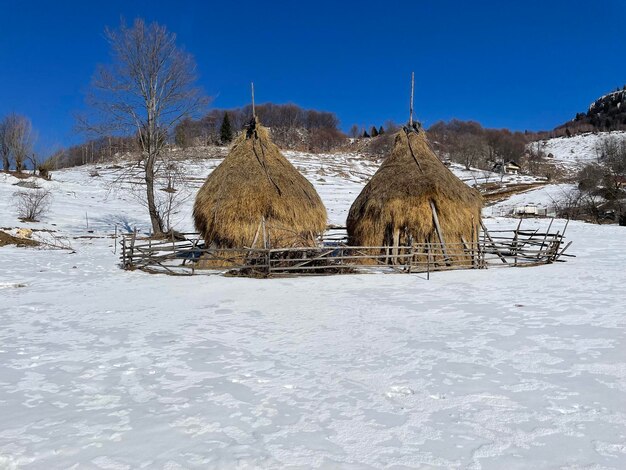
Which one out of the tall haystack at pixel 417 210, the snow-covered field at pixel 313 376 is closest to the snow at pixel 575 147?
the tall haystack at pixel 417 210

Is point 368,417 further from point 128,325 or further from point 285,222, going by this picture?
point 285,222

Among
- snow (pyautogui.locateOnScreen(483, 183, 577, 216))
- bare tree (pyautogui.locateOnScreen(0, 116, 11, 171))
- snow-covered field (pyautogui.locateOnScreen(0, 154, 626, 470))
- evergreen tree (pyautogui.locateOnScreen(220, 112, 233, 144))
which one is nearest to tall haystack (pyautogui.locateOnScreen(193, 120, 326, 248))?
snow-covered field (pyautogui.locateOnScreen(0, 154, 626, 470))

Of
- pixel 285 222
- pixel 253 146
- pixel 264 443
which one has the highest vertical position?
pixel 253 146

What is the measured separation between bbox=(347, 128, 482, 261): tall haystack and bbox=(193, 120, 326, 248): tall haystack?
170 cm

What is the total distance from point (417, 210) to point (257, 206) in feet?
16.4

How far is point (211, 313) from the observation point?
8125 millimetres

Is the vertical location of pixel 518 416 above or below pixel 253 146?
below

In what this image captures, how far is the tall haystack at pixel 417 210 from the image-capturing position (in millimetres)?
13406

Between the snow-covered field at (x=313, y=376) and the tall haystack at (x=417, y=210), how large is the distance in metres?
3.19

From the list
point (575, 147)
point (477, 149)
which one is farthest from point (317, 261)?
point (575, 147)

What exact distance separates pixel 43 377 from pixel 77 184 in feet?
138

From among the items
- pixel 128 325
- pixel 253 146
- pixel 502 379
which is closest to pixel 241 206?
pixel 253 146

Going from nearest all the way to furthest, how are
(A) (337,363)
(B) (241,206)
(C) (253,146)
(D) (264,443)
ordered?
(D) (264,443) → (A) (337,363) → (B) (241,206) → (C) (253,146)

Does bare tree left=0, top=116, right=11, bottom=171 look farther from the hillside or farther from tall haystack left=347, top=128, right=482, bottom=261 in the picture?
the hillside
